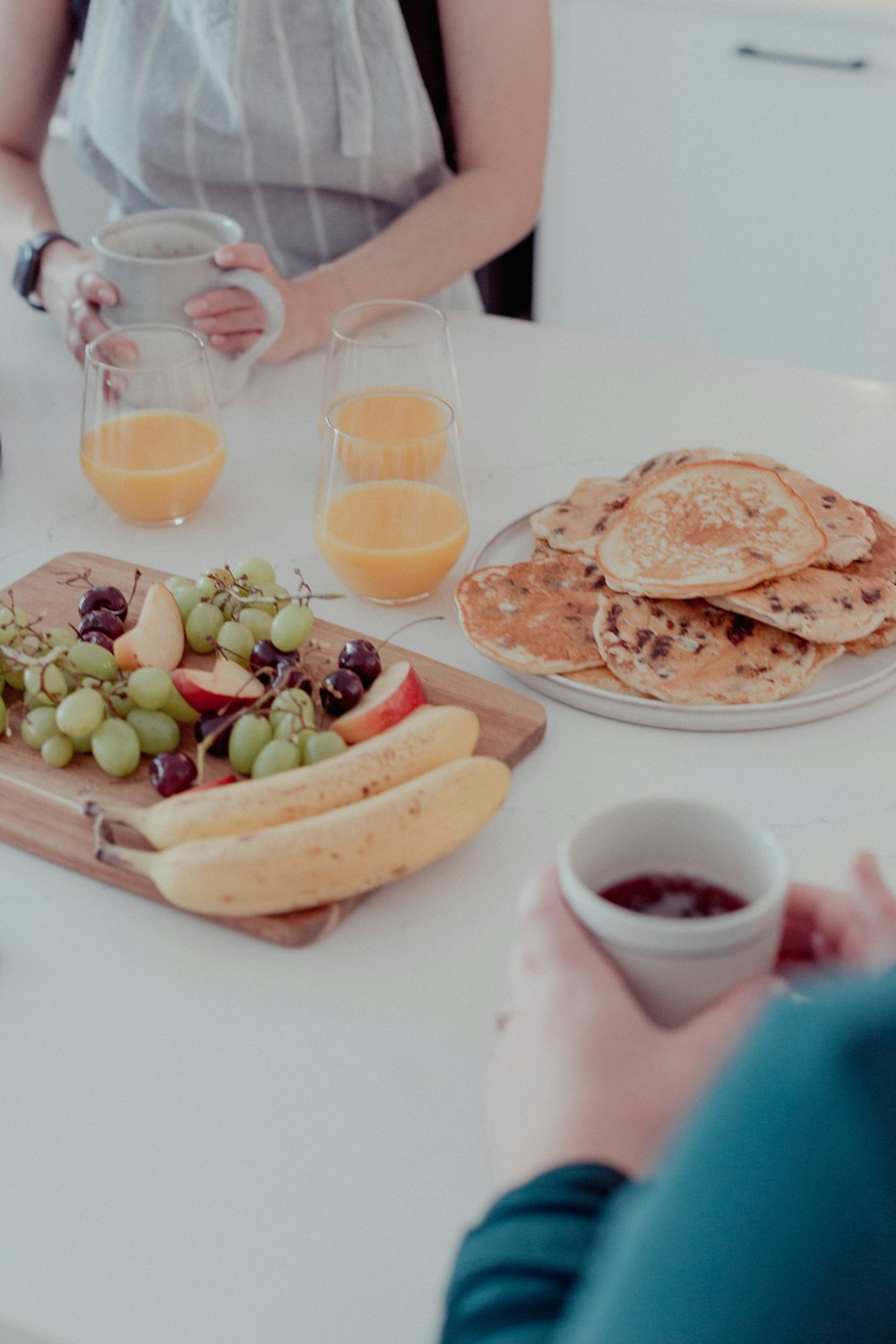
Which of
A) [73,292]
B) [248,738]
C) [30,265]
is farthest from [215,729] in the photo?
[30,265]

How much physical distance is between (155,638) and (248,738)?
0.58 feet

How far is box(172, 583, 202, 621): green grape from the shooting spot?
3.70ft

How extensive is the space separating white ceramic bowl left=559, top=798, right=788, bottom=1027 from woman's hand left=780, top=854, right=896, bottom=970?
1.9 inches

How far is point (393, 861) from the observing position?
0.88 m

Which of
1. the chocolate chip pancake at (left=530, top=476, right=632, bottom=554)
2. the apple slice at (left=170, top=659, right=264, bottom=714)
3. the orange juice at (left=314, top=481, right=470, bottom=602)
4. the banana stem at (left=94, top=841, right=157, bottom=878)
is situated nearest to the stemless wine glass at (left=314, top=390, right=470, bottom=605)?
the orange juice at (left=314, top=481, right=470, bottom=602)

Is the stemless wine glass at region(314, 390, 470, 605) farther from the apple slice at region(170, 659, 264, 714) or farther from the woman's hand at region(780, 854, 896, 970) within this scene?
the woman's hand at region(780, 854, 896, 970)

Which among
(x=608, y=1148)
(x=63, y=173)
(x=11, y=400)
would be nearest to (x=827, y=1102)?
(x=608, y=1148)

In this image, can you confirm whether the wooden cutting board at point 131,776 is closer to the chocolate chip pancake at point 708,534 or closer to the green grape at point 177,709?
the green grape at point 177,709

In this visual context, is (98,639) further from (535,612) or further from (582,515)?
(582,515)

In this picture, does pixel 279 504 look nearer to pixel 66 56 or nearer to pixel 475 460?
pixel 475 460

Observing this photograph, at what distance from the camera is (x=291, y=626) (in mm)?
1070

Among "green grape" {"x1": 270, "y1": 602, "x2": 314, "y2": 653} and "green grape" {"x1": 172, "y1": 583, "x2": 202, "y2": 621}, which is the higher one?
"green grape" {"x1": 270, "y1": 602, "x2": 314, "y2": 653}

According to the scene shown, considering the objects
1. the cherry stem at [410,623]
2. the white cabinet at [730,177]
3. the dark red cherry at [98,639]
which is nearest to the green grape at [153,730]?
the dark red cherry at [98,639]

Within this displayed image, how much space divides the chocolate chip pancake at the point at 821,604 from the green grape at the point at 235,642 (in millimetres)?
404
